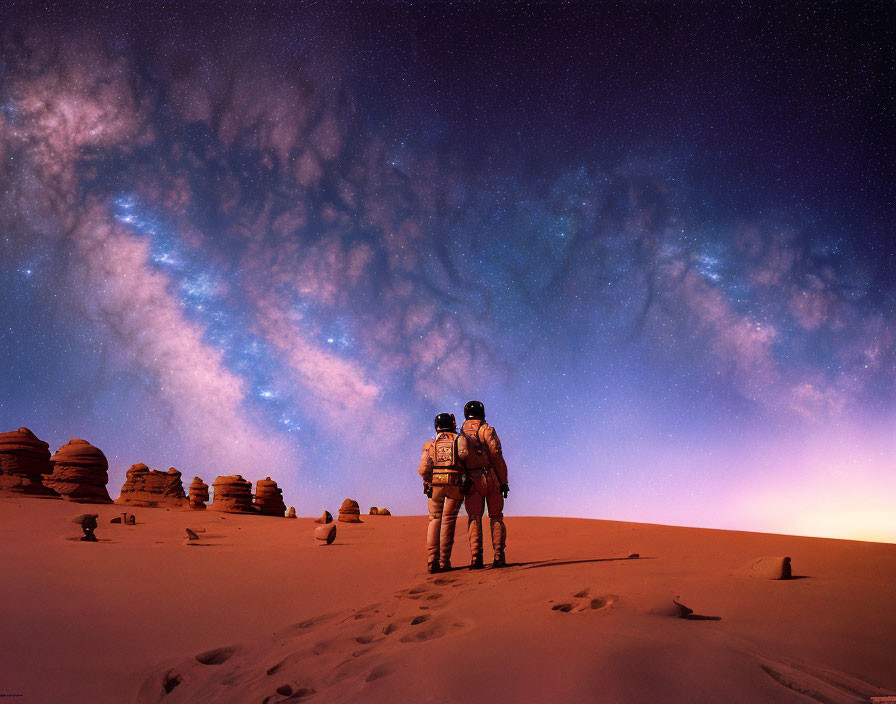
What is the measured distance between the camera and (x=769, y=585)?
557 cm

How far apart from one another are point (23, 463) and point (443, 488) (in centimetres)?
2223

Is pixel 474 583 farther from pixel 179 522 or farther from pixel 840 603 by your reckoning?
pixel 179 522

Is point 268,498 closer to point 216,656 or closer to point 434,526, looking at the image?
point 434,526

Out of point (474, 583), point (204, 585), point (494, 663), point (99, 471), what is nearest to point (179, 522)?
point (99, 471)

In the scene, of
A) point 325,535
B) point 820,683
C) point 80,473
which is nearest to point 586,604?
point 820,683

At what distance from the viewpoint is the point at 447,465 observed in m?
9.20

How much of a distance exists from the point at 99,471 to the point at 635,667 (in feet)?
90.9

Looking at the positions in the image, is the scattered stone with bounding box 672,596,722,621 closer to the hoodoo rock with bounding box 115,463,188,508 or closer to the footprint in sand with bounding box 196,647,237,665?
the footprint in sand with bounding box 196,647,237,665

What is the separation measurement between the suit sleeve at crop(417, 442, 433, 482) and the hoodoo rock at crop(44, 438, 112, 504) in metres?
20.3

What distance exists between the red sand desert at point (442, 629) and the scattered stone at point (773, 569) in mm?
245

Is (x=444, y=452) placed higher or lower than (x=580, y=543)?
higher

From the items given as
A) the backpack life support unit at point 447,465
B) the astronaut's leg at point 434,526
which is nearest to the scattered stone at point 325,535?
the astronaut's leg at point 434,526

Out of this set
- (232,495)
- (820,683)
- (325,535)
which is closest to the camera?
(820,683)

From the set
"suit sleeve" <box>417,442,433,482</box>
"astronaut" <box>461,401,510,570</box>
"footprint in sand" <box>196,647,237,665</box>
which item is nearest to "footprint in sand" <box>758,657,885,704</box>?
"footprint in sand" <box>196,647,237,665</box>
